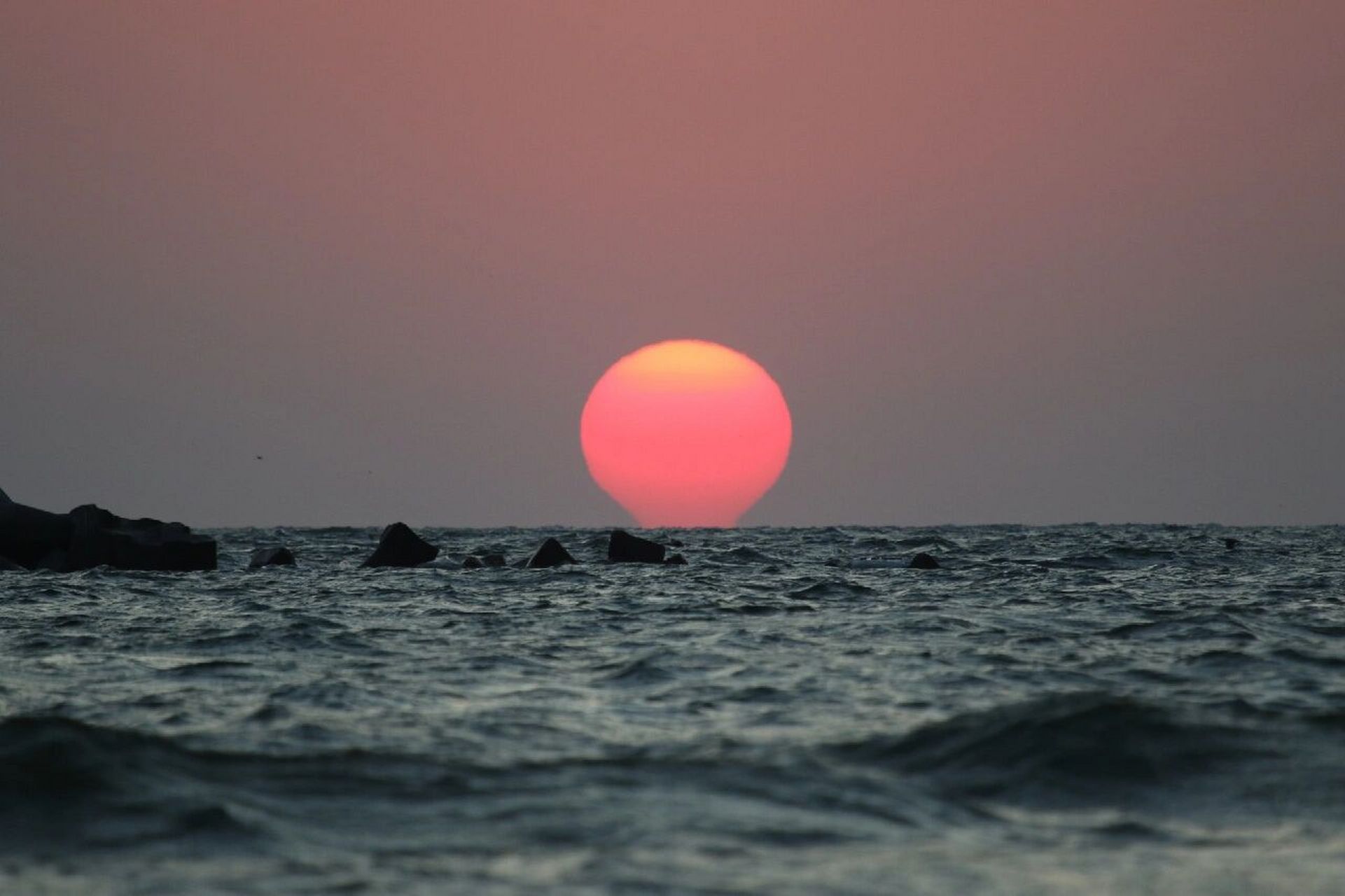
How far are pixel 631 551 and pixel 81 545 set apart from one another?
1455cm

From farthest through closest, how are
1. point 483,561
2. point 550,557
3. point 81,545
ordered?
point 483,561 < point 550,557 < point 81,545

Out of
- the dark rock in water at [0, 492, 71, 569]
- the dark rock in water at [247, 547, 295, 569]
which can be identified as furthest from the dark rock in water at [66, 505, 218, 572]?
the dark rock in water at [247, 547, 295, 569]

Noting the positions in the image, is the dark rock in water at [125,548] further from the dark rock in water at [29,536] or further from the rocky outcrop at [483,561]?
the rocky outcrop at [483,561]

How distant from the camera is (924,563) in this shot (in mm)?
36656

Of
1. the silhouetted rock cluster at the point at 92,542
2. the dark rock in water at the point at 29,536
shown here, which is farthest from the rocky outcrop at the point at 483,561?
the dark rock in water at the point at 29,536

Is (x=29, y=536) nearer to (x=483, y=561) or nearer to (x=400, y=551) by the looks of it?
(x=400, y=551)

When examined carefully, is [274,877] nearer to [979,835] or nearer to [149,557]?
[979,835]

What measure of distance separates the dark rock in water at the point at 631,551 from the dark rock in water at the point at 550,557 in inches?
70.0

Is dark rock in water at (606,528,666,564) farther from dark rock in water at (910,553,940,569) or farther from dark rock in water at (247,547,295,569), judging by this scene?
dark rock in water at (247,547,295,569)

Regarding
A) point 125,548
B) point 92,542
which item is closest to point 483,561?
point 125,548

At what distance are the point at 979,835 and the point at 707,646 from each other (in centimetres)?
903

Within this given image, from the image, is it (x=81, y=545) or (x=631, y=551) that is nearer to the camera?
Result: (x=81, y=545)

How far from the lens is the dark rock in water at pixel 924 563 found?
36.5 metres

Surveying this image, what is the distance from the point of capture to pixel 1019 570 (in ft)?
116
